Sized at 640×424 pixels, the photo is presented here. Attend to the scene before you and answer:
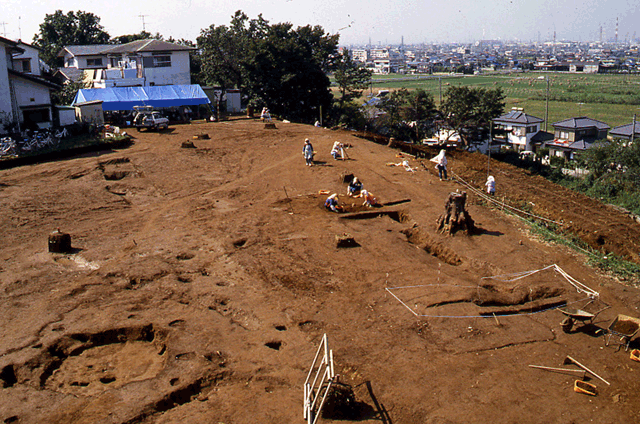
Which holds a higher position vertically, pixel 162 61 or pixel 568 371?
pixel 162 61

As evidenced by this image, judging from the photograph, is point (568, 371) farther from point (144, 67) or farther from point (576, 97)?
point (576, 97)

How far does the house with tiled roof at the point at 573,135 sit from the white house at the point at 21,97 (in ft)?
132

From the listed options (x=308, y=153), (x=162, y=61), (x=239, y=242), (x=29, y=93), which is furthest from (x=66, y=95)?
(x=239, y=242)

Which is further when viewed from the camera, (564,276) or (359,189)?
(359,189)

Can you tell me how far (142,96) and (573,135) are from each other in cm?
3693

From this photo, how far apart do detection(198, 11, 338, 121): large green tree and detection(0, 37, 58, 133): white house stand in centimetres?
1572

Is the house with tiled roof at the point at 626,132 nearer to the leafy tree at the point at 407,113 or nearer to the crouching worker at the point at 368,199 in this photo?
the leafy tree at the point at 407,113

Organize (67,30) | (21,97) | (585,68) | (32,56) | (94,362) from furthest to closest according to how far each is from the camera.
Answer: (585,68) < (67,30) < (32,56) < (21,97) < (94,362)

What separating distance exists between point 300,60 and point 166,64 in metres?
11.2

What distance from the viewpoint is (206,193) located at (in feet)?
72.2

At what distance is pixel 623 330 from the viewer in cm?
1160

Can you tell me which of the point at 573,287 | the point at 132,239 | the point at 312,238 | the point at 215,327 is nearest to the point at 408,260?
the point at 312,238

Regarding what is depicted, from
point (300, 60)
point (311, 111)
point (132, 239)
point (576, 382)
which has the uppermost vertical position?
point (300, 60)

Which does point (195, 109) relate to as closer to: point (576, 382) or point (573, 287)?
point (573, 287)
